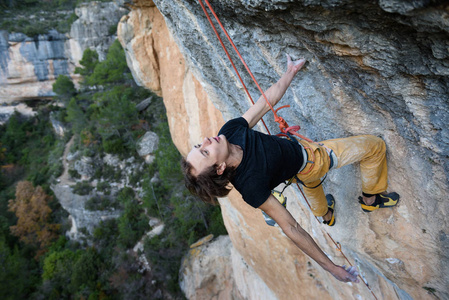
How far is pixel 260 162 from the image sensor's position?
5.60ft

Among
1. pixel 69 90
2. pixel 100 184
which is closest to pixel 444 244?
pixel 100 184

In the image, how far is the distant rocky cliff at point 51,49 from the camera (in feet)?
64.6

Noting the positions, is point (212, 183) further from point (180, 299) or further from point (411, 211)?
point (180, 299)

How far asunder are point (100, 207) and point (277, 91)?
49.3 feet

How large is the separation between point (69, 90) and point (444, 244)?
73.4 feet

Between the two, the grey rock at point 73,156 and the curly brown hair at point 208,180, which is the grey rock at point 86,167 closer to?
the grey rock at point 73,156

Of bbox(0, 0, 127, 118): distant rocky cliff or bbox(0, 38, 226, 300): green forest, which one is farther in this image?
bbox(0, 0, 127, 118): distant rocky cliff

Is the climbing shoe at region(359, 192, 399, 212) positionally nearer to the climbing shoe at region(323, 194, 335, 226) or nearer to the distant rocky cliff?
the climbing shoe at region(323, 194, 335, 226)

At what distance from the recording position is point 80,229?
14.8 m

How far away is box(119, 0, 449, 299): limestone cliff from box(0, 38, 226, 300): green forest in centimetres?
838

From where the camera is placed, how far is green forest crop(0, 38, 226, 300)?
36.6 feet

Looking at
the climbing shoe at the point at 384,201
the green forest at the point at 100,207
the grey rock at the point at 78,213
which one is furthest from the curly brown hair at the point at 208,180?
the grey rock at the point at 78,213

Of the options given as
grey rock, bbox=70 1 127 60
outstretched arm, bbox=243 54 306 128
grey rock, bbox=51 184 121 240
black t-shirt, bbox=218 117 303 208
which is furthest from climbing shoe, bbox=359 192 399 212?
grey rock, bbox=70 1 127 60

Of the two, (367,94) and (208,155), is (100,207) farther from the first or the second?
(367,94)
